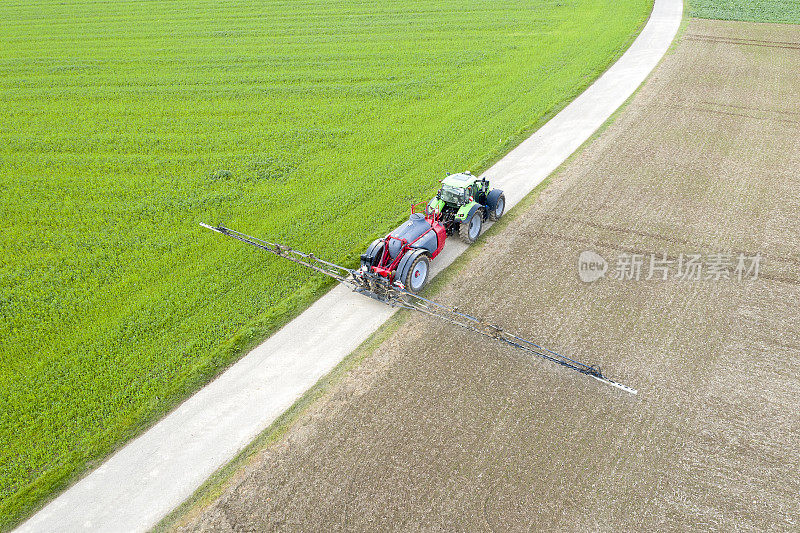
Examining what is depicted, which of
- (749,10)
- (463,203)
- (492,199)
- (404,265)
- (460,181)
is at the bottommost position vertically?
(749,10)

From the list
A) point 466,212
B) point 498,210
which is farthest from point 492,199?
point 466,212

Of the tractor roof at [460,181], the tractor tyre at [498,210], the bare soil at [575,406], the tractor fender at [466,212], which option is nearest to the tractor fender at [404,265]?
the bare soil at [575,406]

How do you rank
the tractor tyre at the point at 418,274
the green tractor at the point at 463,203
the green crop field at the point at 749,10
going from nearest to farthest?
the tractor tyre at the point at 418,274
the green tractor at the point at 463,203
the green crop field at the point at 749,10

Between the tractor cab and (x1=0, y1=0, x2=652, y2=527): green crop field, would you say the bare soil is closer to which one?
the tractor cab

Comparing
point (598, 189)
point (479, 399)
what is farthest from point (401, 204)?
point (479, 399)

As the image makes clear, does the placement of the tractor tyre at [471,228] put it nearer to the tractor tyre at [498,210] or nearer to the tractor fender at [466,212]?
the tractor fender at [466,212]

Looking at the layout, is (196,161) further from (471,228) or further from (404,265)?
(404,265)
